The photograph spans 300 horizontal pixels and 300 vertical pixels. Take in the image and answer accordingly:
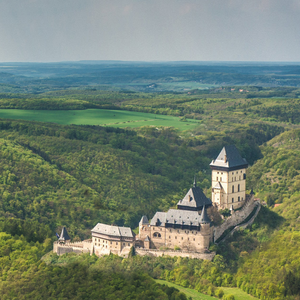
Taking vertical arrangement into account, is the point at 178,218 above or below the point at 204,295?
above

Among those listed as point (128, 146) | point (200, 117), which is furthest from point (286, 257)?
Result: point (200, 117)

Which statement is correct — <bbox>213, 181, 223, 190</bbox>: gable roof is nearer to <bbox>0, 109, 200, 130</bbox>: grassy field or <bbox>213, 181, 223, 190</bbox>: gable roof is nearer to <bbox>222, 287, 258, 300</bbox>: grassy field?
<bbox>222, 287, 258, 300</bbox>: grassy field

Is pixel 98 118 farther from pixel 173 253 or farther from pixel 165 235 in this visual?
pixel 173 253

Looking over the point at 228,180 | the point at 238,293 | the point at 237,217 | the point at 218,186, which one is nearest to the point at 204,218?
the point at 238,293

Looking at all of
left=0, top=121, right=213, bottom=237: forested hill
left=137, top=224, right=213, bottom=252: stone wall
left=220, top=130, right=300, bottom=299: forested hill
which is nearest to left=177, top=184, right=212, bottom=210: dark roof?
left=137, top=224, right=213, bottom=252: stone wall

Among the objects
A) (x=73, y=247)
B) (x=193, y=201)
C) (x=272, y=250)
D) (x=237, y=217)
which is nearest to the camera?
(x=73, y=247)

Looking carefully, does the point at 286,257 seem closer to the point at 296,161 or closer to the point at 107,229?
the point at 107,229

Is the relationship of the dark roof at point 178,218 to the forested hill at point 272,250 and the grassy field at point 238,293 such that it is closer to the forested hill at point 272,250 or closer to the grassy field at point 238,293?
the forested hill at point 272,250
